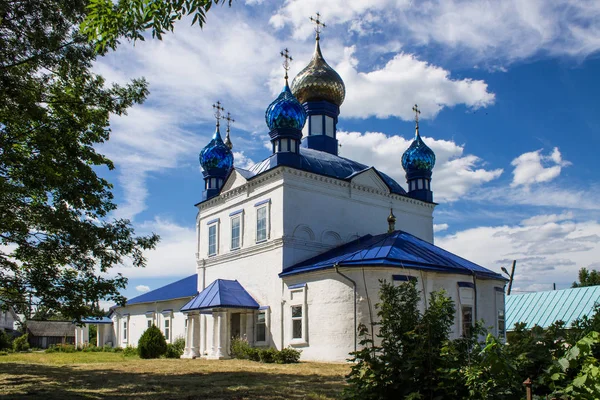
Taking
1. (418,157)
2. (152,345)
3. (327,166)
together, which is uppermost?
(418,157)

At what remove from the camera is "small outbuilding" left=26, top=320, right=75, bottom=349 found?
166ft

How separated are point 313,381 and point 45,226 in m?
6.10

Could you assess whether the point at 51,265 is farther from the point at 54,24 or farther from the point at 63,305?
the point at 54,24

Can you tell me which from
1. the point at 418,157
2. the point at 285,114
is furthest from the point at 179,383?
the point at 418,157

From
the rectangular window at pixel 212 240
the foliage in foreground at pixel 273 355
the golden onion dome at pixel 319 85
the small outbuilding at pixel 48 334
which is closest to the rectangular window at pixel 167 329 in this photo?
the rectangular window at pixel 212 240

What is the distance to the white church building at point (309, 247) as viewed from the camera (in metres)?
17.3

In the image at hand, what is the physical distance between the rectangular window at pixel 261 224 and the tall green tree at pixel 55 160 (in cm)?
891

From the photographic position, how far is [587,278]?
4459 centimetres

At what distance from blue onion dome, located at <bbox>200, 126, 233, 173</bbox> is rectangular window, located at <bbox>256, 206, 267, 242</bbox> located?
4.98 m

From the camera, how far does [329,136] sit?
989 inches

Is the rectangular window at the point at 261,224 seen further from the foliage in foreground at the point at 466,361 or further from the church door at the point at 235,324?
the foliage in foreground at the point at 466,361

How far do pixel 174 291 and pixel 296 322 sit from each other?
9915 millimetres

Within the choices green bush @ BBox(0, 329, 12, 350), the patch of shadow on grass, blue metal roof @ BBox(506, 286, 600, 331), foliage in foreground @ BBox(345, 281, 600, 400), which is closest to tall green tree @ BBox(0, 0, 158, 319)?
the patch of shadow on grass

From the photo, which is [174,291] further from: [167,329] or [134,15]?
[134,15]
